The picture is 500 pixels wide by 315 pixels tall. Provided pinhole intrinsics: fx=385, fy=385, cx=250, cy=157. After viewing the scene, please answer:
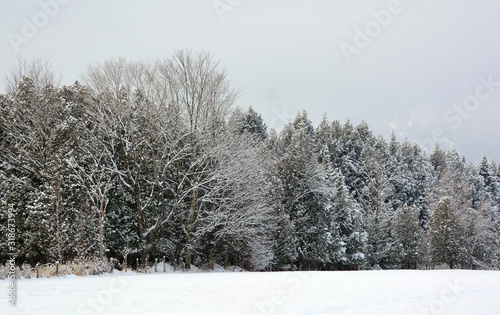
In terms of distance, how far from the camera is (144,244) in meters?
23.7

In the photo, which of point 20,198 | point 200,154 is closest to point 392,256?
point 200,154

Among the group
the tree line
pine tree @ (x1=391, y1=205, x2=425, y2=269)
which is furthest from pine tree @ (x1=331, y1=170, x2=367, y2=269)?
the tree line

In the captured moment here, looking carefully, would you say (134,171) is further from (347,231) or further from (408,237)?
(408,237)

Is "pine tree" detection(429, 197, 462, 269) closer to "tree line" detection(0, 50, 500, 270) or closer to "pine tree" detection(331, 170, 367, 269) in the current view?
"pine tree" detection(331, 170, 367, 269)

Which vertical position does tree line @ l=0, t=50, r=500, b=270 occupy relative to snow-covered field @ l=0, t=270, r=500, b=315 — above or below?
above

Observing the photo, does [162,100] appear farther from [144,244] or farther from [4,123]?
[4,123]

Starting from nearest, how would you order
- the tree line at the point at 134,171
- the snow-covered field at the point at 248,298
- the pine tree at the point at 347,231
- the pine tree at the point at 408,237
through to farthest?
1. the snow-covered field at the point at 248,298
2. the tree line at the point at 134,171
3. the pine tree at the point at 347,231
4. the pine tree at the point at 408,237

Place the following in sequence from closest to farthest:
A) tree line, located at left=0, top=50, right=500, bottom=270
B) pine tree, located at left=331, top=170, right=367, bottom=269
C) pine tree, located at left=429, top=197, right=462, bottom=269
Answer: tree line, located at left=0, top=50, right=500, bottom=270
pine tree, located at left=331, top=170, right=367, bottom=269
pine tree, located at left=429, top=197, right=462, bottom=269

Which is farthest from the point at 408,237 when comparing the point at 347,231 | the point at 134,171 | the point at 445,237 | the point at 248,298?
the point at 248,298

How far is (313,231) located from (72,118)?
2148 centimetres

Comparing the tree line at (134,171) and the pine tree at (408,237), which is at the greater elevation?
the tree line at (134,171)

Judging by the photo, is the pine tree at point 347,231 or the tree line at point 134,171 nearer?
the tree line at point 134,171

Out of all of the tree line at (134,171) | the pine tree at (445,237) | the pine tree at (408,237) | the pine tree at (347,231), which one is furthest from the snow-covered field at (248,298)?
the pine tree at (408,237)

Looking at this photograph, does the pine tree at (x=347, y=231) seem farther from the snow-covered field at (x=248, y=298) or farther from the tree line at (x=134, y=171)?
the snow-covered field at (x=248, y=298)
